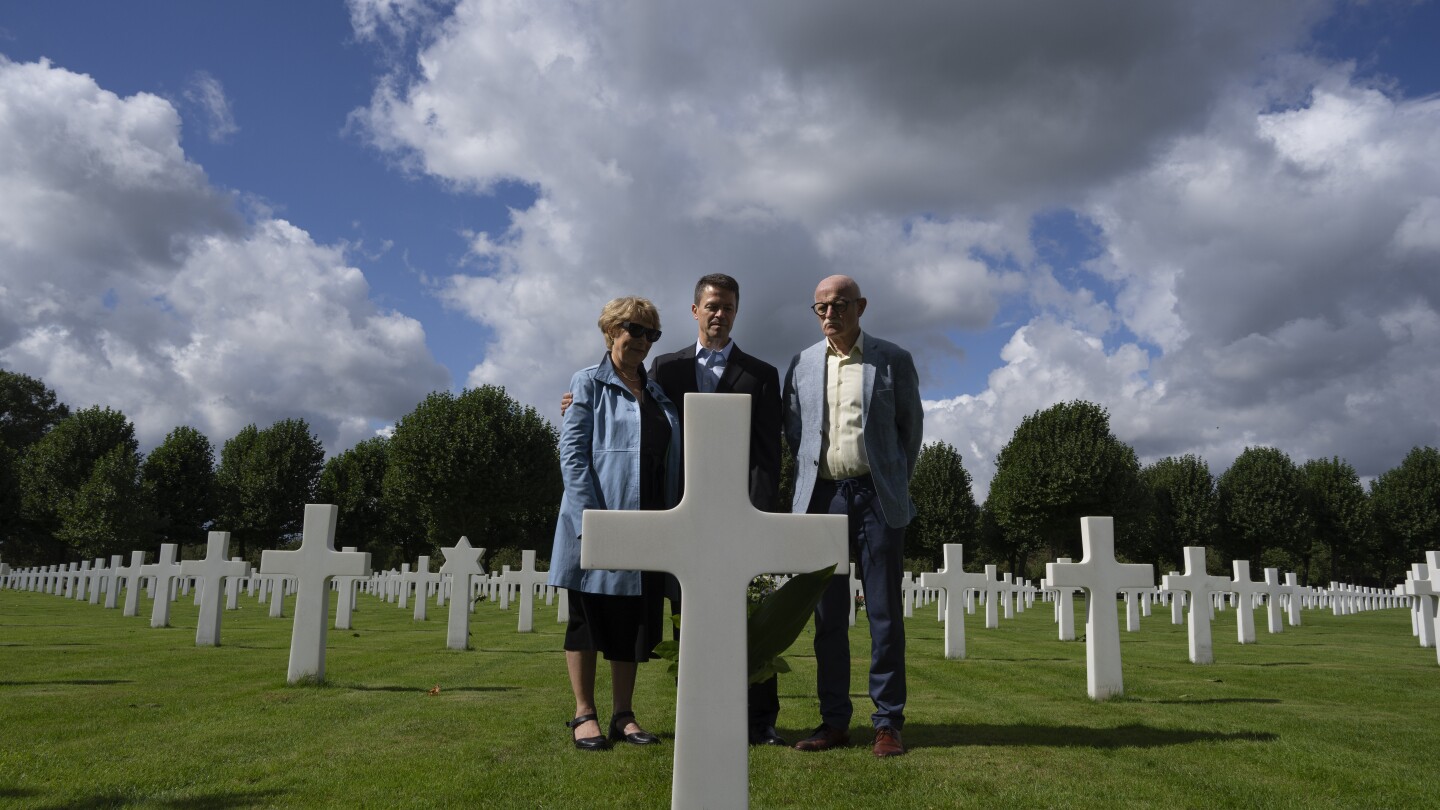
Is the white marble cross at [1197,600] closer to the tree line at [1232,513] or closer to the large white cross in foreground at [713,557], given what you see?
the large white cross in foreground at [713,557]

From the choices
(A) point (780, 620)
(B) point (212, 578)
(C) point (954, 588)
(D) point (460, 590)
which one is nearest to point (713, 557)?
(A) point (780, 620)

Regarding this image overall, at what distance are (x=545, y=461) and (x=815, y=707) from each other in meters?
32.8

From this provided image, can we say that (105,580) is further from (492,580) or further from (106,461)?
(106,461)

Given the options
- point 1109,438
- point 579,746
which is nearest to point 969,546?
point 1109,438

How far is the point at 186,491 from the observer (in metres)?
40.1

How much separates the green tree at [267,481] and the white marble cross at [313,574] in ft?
126

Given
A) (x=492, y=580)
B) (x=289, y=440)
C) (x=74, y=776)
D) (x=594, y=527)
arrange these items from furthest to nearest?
(x=289, y=440), (x=492, y=580), (x=74, y=776), (x=594, y=527)

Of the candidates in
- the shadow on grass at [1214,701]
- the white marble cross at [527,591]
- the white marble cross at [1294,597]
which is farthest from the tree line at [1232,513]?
the shadow on grass at [1214,701]

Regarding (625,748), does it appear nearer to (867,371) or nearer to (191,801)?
(191,801)

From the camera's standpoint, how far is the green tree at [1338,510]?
46.7 meters

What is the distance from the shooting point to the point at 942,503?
148 feet

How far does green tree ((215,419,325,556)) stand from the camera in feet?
136

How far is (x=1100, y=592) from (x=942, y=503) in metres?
40.1

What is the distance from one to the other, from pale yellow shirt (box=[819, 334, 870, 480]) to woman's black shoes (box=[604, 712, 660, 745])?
1.58 m
